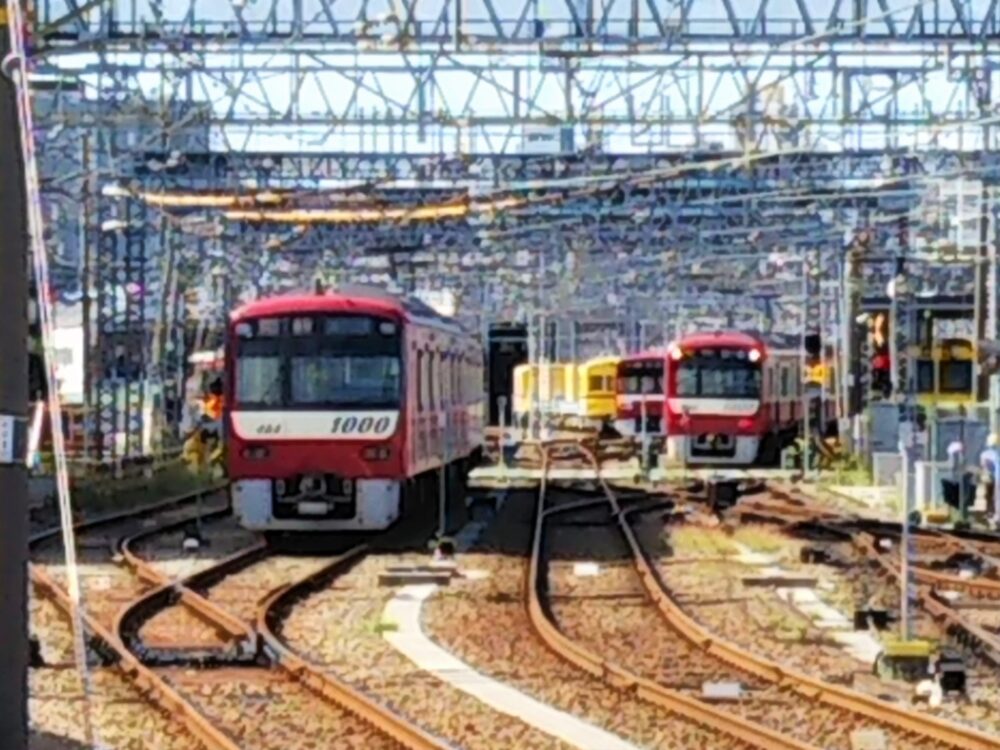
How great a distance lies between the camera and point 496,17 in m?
23.7

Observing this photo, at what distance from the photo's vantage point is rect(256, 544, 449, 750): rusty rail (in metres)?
11.4

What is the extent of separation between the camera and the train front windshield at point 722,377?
146 ft

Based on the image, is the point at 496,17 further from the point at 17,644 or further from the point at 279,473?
the point at 17,644

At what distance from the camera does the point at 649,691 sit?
12938 millimetres

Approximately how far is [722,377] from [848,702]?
32.4 meters

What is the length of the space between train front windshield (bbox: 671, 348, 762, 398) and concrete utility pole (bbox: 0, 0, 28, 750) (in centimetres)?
3624

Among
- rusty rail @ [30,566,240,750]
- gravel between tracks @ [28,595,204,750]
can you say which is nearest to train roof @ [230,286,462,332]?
rusty rail @ [30,566,240,750]

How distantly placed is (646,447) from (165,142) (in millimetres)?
10489

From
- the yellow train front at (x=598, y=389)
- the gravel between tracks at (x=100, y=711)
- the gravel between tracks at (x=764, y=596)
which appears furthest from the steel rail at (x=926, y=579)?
the yellow train front at (x=598, y=389)

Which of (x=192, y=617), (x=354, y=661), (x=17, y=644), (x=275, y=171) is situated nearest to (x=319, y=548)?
(x=192, y=617)

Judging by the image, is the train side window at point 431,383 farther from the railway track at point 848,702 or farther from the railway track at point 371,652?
the railway track at point 848,702

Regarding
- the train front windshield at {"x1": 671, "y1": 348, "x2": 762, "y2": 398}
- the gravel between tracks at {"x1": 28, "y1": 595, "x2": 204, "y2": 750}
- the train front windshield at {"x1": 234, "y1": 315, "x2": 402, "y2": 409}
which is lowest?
the gravel between tracks at {"x1": 28, "y1": 595, "x2": 204, "y2": 750}

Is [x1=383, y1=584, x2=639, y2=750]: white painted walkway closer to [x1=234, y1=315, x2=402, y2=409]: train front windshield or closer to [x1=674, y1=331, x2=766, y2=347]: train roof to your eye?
[x1=234, y1=315, x2=402, y2=409]: train front windshield

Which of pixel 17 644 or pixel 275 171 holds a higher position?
pixel 275 171
